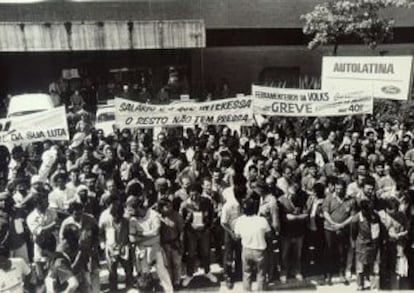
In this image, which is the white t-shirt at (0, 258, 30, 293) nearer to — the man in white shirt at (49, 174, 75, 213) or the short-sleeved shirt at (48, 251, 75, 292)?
the short-sleeved shirt at (48, 251, 75, 292)

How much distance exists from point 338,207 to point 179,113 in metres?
3.14

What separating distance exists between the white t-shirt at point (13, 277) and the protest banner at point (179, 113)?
11.6 feet

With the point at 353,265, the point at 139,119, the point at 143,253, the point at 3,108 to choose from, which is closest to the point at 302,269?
the point at 353,265

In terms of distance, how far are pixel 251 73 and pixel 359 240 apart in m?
19.5

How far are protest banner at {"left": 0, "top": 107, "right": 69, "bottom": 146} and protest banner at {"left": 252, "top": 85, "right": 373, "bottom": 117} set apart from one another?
10.1ft

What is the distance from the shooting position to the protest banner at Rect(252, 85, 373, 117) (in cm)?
997

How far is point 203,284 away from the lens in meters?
8.00

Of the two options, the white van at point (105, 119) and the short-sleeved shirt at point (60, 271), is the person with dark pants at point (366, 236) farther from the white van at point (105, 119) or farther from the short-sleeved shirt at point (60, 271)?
the white van at point (105, 119)

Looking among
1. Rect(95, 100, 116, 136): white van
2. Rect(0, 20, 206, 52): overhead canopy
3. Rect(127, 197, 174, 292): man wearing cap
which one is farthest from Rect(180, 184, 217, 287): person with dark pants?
Rect(0, 20, 206, 52): overhead canopy

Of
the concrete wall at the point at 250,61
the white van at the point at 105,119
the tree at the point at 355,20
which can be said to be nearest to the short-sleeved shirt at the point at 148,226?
the white van at the point at 105,119

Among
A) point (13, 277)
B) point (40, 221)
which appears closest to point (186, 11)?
point (40, 221)

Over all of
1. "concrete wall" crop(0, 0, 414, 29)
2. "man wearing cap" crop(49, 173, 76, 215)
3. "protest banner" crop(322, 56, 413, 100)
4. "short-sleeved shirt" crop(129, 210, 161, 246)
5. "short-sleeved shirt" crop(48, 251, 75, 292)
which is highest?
"concrete wall" crop(0, 0, 414, 29)

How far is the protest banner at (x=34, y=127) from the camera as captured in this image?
29.9ft

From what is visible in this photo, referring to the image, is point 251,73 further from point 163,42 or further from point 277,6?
point 163,42
